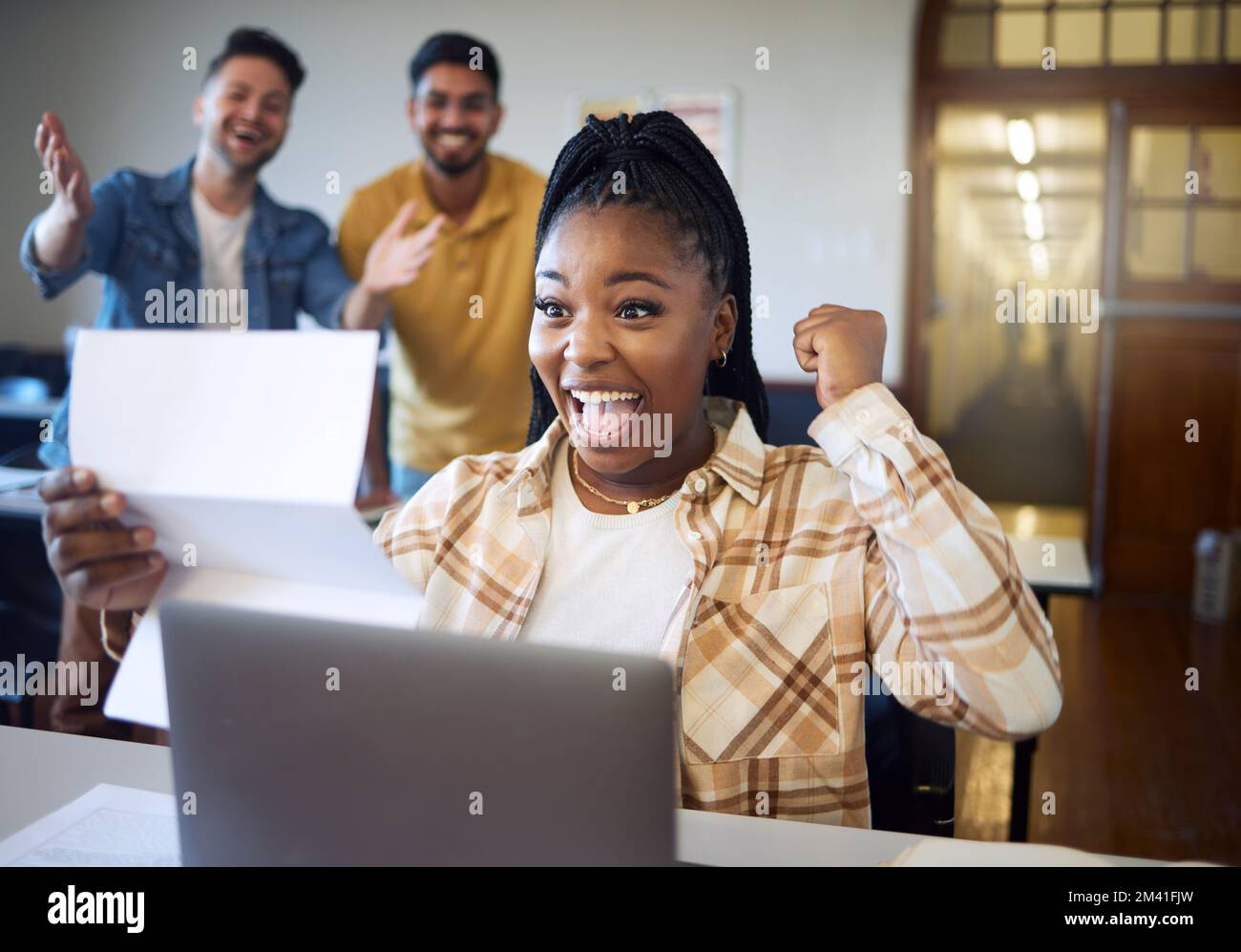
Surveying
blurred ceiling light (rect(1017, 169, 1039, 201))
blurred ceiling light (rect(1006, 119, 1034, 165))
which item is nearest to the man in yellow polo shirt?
blurred ceiling light (rect(1006, 119, 1034, 165))

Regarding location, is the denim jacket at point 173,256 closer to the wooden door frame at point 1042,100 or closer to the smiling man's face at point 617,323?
the smiling man's face at point 617,323

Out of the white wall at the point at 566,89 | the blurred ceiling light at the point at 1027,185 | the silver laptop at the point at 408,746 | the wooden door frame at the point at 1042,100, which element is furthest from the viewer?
the blurred ceiling light at the point at 1027,185

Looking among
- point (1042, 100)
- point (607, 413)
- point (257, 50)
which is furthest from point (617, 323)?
point (1042, 100)

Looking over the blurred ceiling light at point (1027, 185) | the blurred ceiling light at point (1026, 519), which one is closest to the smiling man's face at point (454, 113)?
the blurred ceiling light at point (1026, 519)

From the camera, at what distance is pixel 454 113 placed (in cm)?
271

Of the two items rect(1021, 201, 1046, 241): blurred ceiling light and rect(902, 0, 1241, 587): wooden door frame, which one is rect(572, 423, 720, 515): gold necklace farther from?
rect(1021, 201, 1046, 241): blurred ceiling light

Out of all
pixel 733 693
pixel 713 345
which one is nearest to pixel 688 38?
pixel 713 345

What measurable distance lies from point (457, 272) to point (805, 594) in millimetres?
1893

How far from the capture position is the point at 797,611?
3.69ft

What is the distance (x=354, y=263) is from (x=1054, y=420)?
929 cm

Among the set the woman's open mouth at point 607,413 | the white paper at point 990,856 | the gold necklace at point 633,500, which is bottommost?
the white paper at point 990,856

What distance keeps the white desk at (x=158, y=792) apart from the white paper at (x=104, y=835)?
0.07ft

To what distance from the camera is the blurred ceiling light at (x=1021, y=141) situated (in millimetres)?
7145

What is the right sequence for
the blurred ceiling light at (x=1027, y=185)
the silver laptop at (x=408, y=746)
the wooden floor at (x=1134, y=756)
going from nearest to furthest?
the silver laptop at (x=408, y=746) → the wooden floor at (x=1134, y=756) → the blurred ceiling light at (x=1027, y=185)
